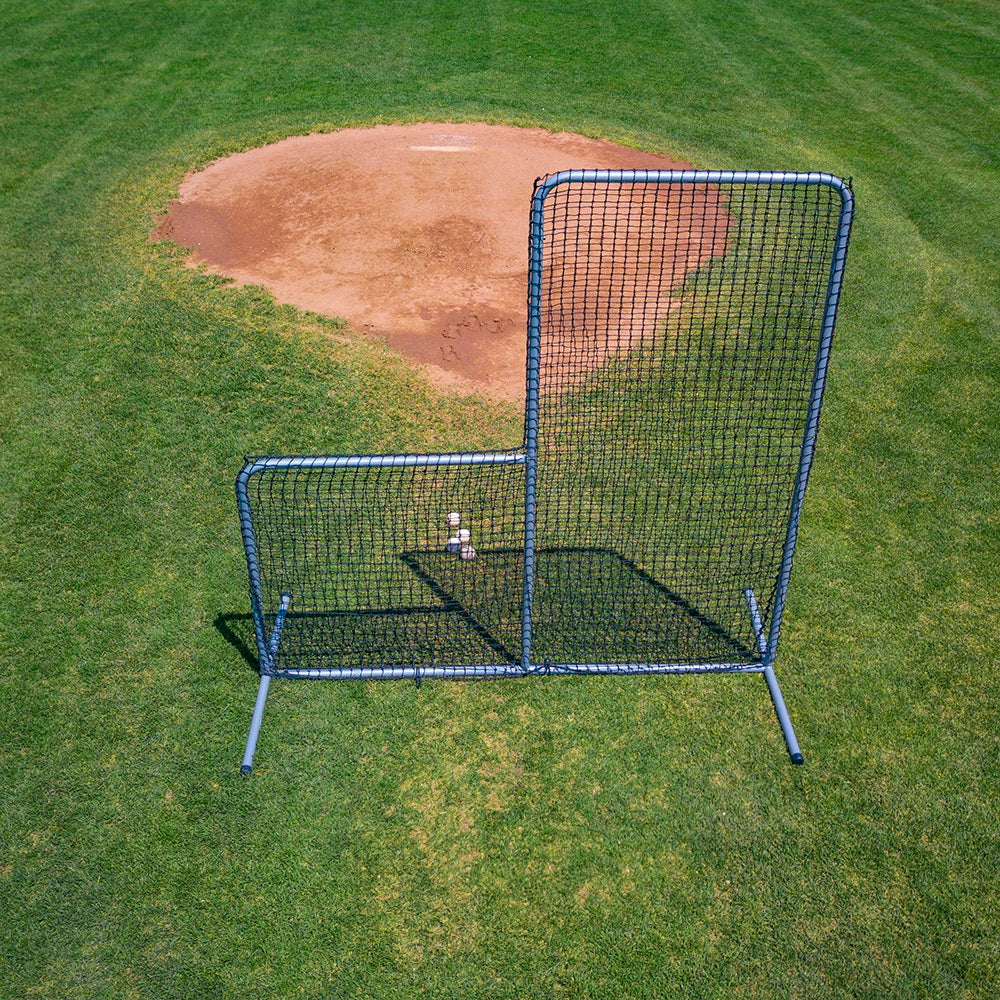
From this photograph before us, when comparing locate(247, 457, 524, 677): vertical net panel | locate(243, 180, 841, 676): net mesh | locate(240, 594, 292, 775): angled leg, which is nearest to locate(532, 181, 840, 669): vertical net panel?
locate(243, 180, 841, 676): net mesh

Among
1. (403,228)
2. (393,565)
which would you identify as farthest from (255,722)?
(403,228)

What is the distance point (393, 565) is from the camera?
816cm

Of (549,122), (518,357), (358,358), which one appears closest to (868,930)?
(518,357)

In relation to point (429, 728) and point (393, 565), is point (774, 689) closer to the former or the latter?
point (429, 728)

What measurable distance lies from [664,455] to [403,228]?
5.74 meters

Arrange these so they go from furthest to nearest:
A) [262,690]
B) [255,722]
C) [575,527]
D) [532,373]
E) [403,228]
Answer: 1. [403,228]
2. [575,527]
3. [262,690]
4. [255,722]
5. [532,373]

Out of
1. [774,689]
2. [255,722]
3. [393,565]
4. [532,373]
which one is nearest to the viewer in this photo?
[532,373]

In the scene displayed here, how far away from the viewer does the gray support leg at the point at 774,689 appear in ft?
21.9

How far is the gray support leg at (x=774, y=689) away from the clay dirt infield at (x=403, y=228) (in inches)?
150

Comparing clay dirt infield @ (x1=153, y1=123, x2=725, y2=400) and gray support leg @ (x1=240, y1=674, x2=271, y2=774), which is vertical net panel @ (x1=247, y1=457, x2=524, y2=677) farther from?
clay dirt infield @ (x1=153, y1=123, x2=725, y2=400)

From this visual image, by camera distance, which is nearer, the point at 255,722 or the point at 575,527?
the point at 255,722

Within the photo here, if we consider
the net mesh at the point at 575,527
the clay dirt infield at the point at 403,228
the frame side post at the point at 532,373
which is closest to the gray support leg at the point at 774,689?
the net mesh at the point at 575,527

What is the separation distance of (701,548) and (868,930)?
3609 mm

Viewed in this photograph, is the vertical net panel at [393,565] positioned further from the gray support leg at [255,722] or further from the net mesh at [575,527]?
the gray support leg at [255,722]
